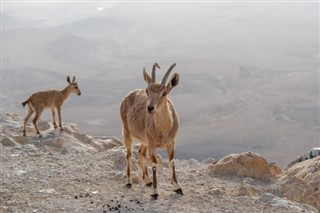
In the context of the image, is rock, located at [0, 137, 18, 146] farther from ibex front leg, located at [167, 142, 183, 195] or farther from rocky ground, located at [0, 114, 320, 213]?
ibex front leg, located at [167, 142, 183, 195]

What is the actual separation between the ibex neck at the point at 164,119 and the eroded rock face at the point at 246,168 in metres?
4.64

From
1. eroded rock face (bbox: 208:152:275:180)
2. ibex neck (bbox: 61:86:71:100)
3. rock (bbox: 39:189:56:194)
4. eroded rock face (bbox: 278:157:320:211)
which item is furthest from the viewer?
ibex neck (bbox: 61:86:71:100)

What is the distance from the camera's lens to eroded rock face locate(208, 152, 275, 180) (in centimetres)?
1574

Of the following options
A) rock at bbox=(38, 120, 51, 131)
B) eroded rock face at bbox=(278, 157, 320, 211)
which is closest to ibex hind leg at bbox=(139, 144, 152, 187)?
eroded rock face at bbox=(278, 157, 320, 211)

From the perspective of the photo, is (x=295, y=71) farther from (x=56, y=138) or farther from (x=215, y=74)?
(x=56, y=138)

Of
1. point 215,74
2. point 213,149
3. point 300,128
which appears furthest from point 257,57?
point 213,149

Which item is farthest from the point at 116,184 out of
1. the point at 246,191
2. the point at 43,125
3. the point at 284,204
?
the point at 43,125

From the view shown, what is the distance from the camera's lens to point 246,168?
51.9 feet

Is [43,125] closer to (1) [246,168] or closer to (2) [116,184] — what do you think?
(1) [246,168]

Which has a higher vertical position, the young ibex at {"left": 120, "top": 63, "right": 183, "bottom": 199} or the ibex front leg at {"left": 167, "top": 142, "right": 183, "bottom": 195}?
the young ibex at {"left": 120, "top": 63, "right": 183, "bottom": 199}

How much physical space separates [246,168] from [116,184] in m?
4.43

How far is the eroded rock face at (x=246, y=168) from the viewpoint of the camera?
620 inches

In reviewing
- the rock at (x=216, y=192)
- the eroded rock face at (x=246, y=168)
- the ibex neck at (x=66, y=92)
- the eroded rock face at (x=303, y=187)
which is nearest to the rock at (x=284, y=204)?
the rock at (x=216, y=192)

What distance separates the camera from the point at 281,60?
5714 inches
